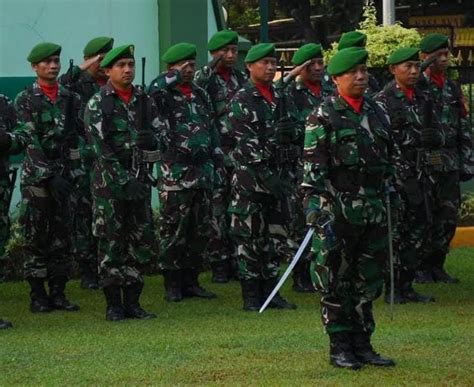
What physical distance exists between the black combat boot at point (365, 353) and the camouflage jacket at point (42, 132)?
3.77m

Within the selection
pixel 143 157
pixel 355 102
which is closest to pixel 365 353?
pixel 355 102

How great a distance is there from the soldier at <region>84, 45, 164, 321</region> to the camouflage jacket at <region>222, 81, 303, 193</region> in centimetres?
81

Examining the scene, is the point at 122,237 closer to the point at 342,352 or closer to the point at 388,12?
the point at 342,352

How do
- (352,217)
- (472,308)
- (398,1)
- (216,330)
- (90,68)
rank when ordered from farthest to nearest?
(398,1), (90,68), (472,308), (216,330), (352,217)

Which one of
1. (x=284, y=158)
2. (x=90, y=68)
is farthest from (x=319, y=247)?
(x=90, y=68)

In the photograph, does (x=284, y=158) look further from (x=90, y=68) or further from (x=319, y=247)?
(x=319, y=247)

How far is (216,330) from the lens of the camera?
12.0 metres

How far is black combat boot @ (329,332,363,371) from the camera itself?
32.9ft

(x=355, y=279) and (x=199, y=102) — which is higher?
(x=199, y=102)

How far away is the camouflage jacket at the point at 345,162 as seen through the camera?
9977 millimetres

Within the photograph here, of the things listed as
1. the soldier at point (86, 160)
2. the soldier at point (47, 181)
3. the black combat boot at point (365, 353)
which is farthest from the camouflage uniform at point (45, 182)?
the black combat boot at point (365, 353)

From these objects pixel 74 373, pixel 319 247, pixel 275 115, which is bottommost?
pixel 74 373

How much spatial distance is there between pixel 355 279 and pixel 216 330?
7.07ft

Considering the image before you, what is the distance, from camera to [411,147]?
13336 mm
